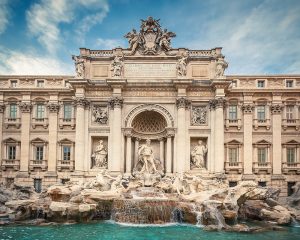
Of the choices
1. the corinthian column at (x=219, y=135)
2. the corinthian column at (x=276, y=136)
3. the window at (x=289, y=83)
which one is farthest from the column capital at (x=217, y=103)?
the window at (x=289, y=83)

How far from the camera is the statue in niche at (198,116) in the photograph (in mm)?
29391

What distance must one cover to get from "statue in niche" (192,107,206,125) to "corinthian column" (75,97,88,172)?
32.4 feet

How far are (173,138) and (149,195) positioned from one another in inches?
277

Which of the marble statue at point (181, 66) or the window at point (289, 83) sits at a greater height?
the marble statue at point (181, 66)

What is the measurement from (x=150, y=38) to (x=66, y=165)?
46.1 feet

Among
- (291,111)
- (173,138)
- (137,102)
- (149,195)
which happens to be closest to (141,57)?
(137,102)

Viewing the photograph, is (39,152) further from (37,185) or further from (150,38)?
(150,38)

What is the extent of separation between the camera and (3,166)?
30406 mm

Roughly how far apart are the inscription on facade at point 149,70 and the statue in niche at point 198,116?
13.4ft

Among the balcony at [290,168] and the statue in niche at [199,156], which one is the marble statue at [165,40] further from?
the balcony at [290,168]

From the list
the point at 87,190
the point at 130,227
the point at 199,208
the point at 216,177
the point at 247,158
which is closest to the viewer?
the point at 130,227

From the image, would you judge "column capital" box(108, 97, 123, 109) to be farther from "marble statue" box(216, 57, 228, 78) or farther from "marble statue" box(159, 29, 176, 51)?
"marble statue" box(216, 57, 228, 78)

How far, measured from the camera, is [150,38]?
99.3 ft

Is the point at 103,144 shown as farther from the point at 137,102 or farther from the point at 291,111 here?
the point at 291,111
